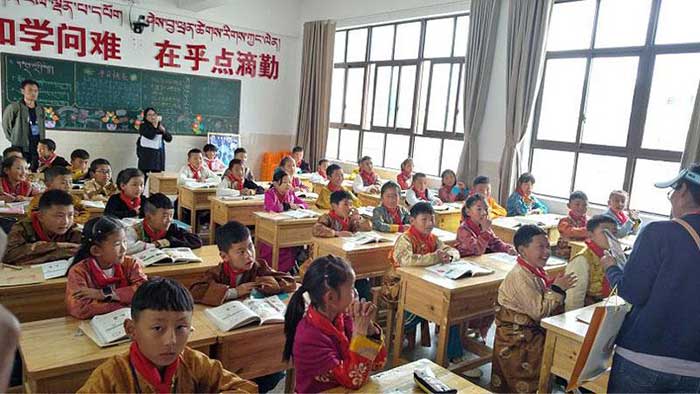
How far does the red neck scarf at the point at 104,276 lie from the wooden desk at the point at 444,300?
161 cm

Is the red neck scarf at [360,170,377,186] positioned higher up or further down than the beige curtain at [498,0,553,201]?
further down

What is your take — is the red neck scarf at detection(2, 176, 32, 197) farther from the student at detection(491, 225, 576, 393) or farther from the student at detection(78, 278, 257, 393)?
the student at detection(491, 225, 576, 393)

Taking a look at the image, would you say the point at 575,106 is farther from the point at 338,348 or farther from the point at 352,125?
the point at 338,348

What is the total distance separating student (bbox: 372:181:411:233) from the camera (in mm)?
4271

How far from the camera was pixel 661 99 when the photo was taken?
5.30 metres

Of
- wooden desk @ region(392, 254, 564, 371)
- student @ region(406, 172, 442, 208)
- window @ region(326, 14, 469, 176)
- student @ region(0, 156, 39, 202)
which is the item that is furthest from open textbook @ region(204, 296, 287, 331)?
window @ region(326, 14, 469, 176)

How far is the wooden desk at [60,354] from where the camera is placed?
1.65 metres

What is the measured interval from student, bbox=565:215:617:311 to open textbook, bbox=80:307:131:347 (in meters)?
2.31

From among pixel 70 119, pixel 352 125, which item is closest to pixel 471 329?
pixel 352 125

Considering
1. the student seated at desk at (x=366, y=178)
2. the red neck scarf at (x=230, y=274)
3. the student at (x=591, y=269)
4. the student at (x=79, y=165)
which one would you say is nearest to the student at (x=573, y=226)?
the student at (x=591, y=269)

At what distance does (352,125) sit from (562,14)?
4.00m

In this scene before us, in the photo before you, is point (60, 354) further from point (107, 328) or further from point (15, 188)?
point (15, 188)

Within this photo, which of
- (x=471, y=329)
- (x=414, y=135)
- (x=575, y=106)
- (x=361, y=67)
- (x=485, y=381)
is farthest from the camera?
(x=361, y=67)

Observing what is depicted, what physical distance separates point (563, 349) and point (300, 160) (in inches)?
241
